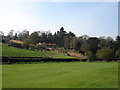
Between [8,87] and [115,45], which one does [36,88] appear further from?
[115,45]

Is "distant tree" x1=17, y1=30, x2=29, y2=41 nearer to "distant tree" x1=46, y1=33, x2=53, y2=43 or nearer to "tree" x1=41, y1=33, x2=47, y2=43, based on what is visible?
"distant tree" x1=46, y1=33, x2=53, y2=43

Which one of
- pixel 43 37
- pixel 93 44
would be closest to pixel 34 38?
pixel 43 37

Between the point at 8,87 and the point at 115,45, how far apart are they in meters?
80.9

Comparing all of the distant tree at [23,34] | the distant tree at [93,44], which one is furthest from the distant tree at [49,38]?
the distant tree at [93,44]

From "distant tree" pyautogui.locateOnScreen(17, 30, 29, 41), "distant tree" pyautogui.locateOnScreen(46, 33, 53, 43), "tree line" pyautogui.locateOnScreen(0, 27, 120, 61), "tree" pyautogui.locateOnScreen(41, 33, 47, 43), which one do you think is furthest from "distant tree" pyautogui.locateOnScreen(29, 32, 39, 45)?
"distant tree" pyautogui.locateOnScreen(17, 30, 29, 41)

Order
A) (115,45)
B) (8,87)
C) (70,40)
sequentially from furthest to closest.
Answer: (70,40)
(115,45)
(8,87)

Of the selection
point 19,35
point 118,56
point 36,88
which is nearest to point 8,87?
point 36,88

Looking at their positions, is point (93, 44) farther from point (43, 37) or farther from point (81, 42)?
point (43, 37)

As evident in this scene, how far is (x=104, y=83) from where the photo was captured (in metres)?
13.5

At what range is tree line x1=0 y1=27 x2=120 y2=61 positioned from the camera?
208ft

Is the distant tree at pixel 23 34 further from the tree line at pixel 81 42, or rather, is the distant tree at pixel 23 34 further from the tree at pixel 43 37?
the tree at pixel 43 37

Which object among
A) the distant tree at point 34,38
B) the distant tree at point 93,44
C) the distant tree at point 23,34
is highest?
the distant tree at point 23,34

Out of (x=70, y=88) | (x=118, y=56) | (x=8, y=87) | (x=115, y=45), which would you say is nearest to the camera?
(x=70, y=88)

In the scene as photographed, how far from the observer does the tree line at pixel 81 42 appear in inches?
2499
